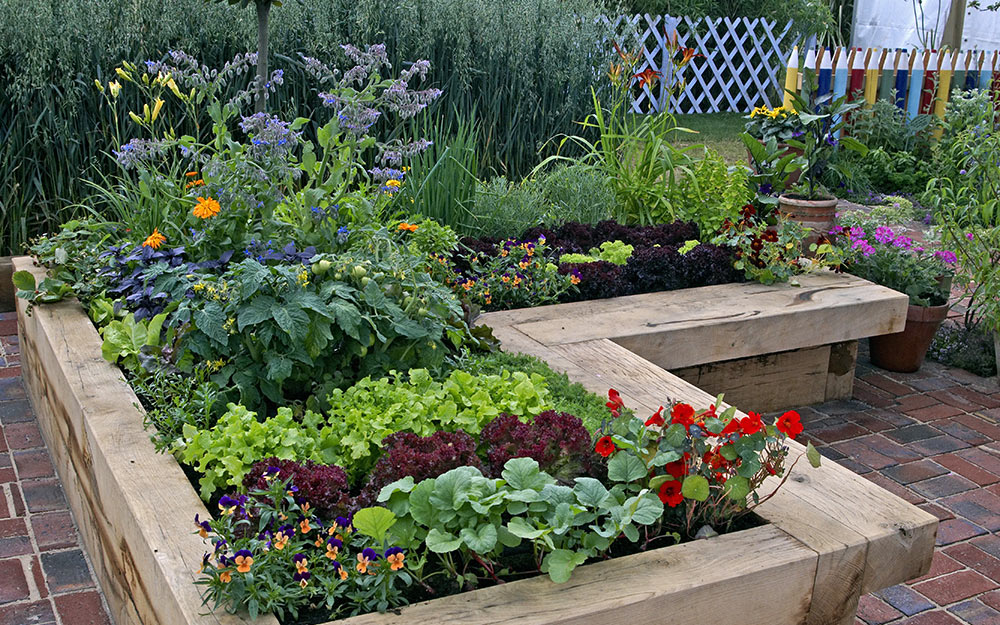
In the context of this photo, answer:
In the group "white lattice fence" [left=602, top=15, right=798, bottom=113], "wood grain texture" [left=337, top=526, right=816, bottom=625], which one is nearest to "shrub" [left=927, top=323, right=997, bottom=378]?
"wood grain texture" [left=337, top=526, right=816, bottom=625]

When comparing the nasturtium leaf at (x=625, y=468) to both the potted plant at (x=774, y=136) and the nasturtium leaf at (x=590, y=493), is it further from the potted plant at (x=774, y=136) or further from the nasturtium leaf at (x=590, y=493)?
the potted plant at (x=774, y=136)

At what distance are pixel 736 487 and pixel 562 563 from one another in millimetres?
463

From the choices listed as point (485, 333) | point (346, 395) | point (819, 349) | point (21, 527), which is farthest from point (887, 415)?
point (21, 527)

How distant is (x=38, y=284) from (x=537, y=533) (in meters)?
2.82

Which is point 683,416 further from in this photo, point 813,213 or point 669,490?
point 813,213

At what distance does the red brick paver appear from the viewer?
2910 mm

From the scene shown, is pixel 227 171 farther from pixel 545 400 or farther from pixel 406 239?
pixel 545 400

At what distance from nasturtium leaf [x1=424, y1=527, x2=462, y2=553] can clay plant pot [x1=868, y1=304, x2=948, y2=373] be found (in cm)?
329

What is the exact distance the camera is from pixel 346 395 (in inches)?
109

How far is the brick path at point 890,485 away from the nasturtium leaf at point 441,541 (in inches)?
49.2

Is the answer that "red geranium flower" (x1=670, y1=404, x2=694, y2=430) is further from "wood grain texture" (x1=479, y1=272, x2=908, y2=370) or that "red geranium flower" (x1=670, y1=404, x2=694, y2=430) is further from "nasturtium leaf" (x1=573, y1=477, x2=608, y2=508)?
"wood grain texture" (x1=479, y1=272, x2=908, y2=370)

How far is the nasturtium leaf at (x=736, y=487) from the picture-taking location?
2217 millimetres

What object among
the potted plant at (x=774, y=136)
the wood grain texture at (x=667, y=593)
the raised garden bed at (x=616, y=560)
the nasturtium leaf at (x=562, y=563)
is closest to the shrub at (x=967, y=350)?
the potted plant at (x=774, y=136)

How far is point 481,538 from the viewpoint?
6.69ft
